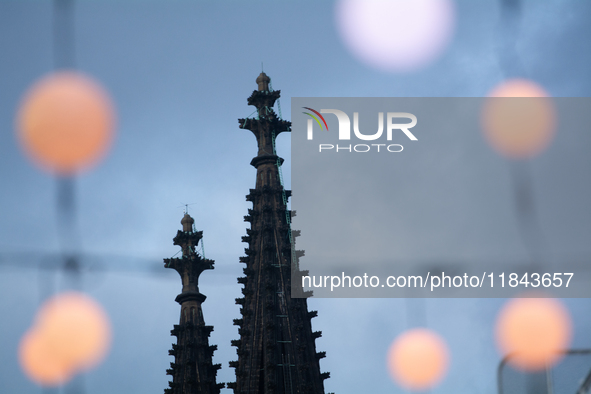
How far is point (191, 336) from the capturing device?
12631 cm

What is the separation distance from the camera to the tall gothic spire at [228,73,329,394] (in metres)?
105

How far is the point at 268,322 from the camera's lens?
10656 cm

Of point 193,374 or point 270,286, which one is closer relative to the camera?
point 270,286

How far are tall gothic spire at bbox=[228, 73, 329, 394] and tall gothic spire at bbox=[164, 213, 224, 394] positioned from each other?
50.7ft

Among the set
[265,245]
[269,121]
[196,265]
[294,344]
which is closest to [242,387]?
[294,344]

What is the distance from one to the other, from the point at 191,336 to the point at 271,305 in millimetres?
24151

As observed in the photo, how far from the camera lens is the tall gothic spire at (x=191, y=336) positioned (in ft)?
404

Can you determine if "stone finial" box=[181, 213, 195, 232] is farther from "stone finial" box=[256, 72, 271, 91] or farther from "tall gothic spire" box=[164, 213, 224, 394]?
"stone finial" box=[256, 72, 271, 91]

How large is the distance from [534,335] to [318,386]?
87.1 metres

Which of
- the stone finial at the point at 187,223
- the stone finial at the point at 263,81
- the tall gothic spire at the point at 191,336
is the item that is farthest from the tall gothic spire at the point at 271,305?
the stone finial at the point at 187,223

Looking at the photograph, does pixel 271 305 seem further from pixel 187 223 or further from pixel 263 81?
pixel 263 81

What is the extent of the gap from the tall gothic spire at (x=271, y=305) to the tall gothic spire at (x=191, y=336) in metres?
15.4

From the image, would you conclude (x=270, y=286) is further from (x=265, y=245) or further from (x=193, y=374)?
(x=193, y=374)

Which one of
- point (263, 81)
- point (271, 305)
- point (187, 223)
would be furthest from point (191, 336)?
point (263, 81)
